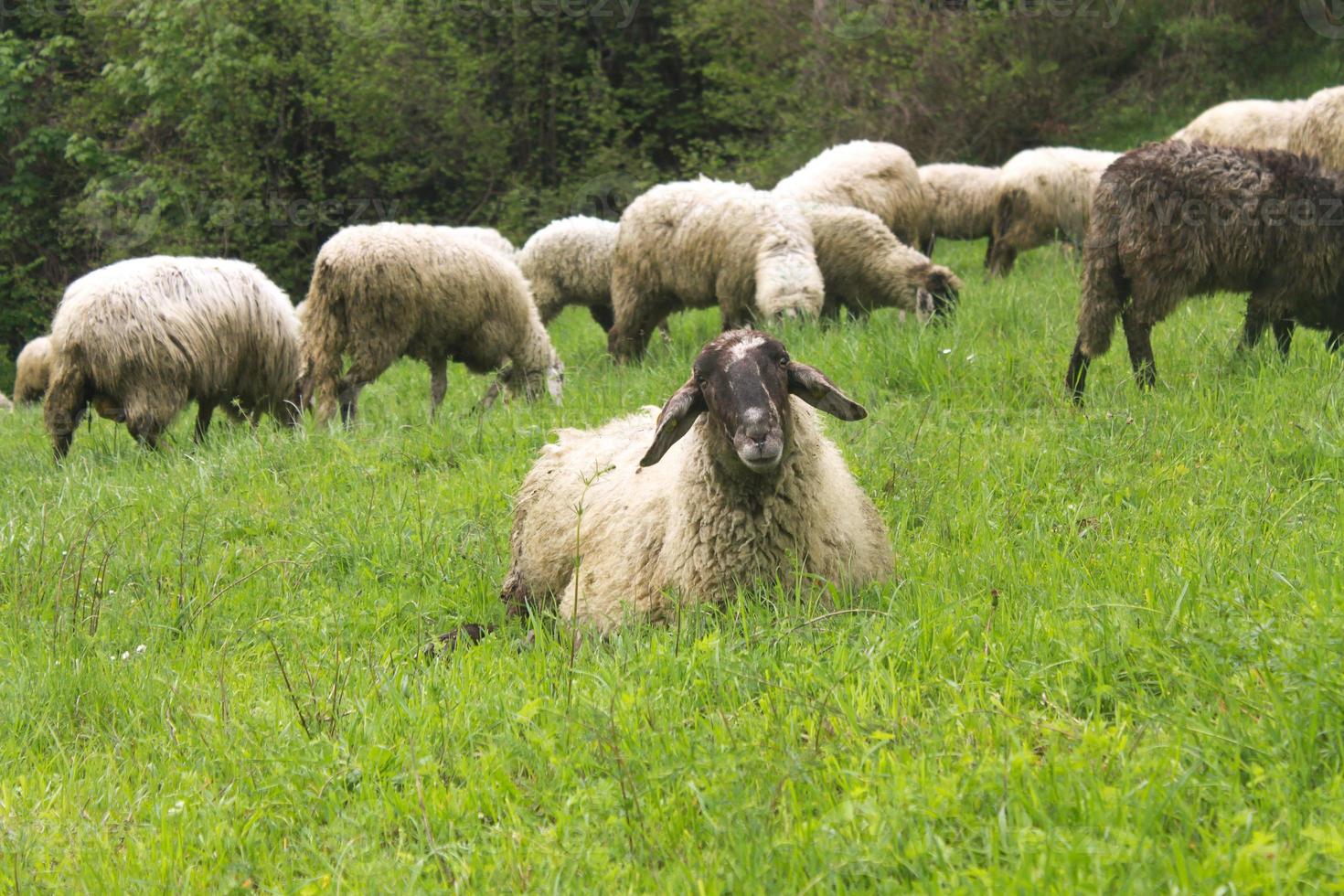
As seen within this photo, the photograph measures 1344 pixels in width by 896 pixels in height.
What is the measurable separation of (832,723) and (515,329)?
21.7ft

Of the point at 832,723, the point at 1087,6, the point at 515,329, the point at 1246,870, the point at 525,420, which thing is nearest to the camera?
the point at 1246,870

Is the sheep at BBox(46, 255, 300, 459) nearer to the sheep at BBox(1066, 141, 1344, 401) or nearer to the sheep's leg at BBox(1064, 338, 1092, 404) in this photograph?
the sheep's leg at BBox(1064, 338, 1092, 404)

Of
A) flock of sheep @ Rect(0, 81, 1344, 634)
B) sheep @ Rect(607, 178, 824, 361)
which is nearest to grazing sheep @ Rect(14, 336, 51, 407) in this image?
flock of sheep @ Rect(0, 81, 1344, 634)

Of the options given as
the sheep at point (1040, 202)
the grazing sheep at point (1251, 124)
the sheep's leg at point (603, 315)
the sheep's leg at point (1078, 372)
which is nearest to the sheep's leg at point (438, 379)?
the sheep's leg at point (603, 315)

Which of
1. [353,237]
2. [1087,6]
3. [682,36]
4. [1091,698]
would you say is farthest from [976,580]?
[682,36]

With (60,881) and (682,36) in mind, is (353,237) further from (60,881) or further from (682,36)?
(682,36)

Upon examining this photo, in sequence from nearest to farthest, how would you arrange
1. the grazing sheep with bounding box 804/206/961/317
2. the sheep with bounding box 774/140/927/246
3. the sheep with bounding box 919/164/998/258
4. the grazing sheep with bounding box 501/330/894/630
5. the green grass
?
the green grass, the grazing sheep with bounding box 501/330/894/630, the grazing sheep with bounding box 804/206/961/317, the sheep with bounding box 774/140/927/246, the sheep with bounding box 919/164/998/258

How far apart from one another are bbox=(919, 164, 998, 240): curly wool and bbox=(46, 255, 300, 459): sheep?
27.6 feet

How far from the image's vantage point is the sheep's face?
368 centimetres

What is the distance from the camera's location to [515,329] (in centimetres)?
911

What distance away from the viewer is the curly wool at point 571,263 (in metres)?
12.4

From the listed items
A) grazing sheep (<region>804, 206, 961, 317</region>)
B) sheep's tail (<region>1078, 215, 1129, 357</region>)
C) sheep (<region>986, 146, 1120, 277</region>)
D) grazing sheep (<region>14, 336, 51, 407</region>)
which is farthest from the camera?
grazing sheep (<region>14, 336, 51, 407</region>)

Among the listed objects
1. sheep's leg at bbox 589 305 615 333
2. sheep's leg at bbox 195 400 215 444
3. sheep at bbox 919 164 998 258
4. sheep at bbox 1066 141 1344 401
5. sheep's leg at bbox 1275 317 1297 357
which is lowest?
sheep's leg at bbox 589 305 615 333

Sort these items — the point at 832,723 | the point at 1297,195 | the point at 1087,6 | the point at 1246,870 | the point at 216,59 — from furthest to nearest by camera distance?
the point at 216,59 < the point at 1087,6 < the point at 1297,195 < the point at 832,723 < the point at 1246,870
